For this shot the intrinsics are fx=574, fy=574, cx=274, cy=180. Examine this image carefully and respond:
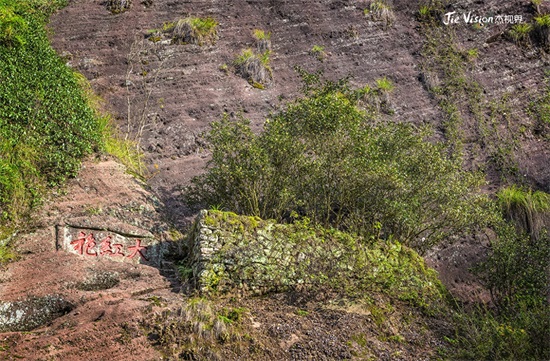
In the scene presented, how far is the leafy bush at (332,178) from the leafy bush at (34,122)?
2.76 meters

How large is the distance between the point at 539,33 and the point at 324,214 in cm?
1344

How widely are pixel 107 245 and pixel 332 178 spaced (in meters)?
4.60

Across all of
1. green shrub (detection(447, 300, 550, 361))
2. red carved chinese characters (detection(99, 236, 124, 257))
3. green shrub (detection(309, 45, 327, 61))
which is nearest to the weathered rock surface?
red carved chinese characters (detection(99, 236, 124, 257))

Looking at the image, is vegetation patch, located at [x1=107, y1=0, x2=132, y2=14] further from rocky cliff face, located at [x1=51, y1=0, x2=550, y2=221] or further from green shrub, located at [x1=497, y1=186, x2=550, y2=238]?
green shrub, located at [x1=497, y1=186, x2=550, y2=238]

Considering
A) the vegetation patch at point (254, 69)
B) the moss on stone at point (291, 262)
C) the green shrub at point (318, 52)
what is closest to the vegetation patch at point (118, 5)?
the vegetation patch at point (254, 69)

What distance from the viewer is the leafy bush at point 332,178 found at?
37.7 ft

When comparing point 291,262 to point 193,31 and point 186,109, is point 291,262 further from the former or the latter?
point 193,31

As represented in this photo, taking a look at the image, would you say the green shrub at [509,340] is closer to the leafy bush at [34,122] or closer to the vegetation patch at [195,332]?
the vegetation patch at [195,332]

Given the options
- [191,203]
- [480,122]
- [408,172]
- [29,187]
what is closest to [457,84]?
[480,122]

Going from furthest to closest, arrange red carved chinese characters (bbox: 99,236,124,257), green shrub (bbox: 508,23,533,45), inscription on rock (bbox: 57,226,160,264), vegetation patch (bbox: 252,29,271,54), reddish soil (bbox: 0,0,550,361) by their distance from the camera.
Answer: green shrub (bbox: 508,23,533,45) < vegetation patch (bbox: 252,29,271,54) < red carved chinese characters (bbox: 99,236,124,257) < inscription on rock (bbox: 57,226,160,264) < reddish soil (bbox: 0,0,550,361)

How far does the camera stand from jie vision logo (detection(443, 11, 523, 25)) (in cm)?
2131

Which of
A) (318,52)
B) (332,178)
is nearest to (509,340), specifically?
(332,178)

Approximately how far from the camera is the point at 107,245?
1064cm

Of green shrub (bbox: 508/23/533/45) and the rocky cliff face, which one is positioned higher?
green shrub (bbox: 508/23/533/45)
